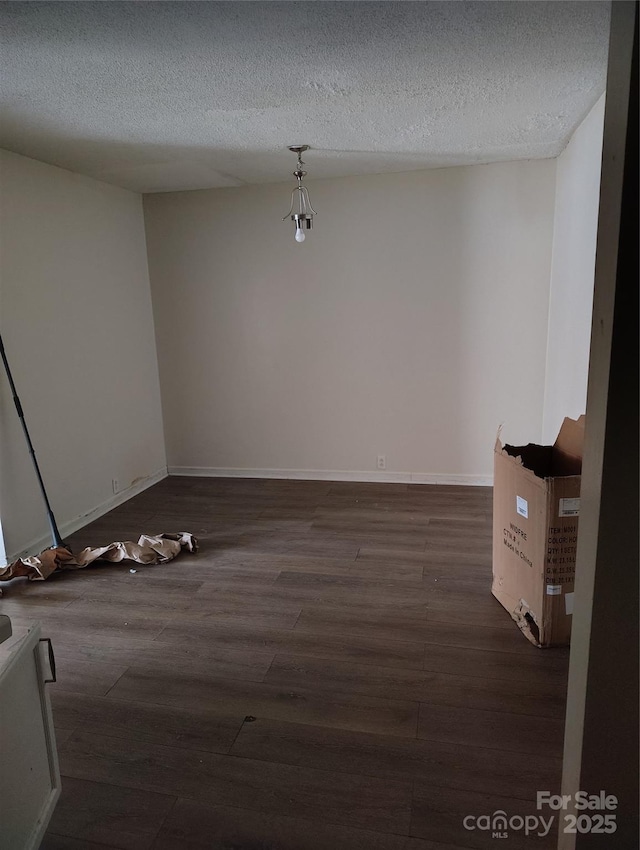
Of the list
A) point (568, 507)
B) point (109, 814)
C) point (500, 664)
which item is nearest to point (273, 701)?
point (109, 814)

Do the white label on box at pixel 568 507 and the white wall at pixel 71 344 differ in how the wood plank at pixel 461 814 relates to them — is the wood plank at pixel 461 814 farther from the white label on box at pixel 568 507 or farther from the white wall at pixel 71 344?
the white wall at pixel 71 344

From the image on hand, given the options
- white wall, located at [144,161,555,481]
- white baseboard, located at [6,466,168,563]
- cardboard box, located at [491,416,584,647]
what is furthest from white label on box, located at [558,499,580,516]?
white baseboard, located at [6,466,168,563]

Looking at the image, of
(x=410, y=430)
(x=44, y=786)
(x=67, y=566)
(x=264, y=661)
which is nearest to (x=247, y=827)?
(x=44, y=786)

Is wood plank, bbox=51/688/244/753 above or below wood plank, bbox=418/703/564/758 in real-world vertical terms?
below

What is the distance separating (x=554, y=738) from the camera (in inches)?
69.3

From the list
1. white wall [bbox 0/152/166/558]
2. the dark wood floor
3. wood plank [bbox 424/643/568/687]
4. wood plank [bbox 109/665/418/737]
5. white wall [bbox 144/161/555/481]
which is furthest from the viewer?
white wall [bbox 144/161/555/481]

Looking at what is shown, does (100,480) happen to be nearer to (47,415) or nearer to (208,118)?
(47,415)

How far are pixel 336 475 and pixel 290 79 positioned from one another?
2.95 meters

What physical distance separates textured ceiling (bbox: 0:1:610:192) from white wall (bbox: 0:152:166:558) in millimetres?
333

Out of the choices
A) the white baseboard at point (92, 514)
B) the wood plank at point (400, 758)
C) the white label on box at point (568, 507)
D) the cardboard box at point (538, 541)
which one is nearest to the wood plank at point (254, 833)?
the wood plank at point (400, 758)

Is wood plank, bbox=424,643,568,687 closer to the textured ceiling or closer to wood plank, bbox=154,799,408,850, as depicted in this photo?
wood plank, bbox=154,799,408,850

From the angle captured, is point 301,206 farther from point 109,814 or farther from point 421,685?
point 109,814

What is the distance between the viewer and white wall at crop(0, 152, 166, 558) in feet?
10.4

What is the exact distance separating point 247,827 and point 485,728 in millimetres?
816
